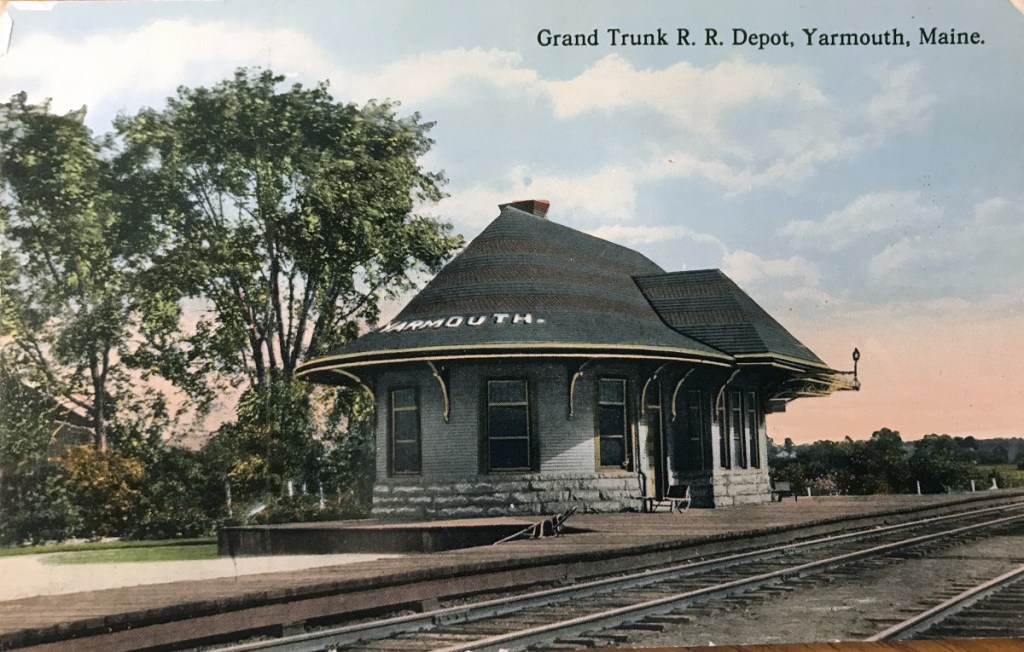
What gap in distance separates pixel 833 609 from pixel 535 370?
18.8 ft

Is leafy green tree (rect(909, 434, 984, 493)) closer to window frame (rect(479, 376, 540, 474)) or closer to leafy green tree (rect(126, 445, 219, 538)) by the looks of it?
window frame (rect(479, 376, 540, 474))

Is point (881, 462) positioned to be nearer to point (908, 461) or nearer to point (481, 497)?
point (908, 461)

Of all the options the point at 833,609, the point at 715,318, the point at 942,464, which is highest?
the point at 715,318

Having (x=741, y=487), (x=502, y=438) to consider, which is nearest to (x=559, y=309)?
(x=502, y=438)

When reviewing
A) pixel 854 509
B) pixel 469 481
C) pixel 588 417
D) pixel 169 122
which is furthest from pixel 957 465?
pixel 169 122

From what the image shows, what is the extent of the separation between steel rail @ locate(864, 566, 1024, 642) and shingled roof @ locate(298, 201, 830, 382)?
3.26 m

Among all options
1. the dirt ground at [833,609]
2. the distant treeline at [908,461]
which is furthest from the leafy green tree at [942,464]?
the dirt ground at [833,609]

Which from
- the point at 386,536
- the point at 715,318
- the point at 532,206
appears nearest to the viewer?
the point at 532,206

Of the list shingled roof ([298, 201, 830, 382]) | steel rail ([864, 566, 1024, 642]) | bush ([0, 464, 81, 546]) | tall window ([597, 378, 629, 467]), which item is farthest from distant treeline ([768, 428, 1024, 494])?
bush ([0, 464, 81, 546])

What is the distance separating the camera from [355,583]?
6.45m

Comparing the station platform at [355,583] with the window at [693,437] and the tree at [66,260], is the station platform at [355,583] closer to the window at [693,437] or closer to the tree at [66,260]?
the tree at [66,260]

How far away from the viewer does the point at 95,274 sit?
26.8ft

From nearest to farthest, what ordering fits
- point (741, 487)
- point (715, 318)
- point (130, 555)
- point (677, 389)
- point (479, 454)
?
point (130, 555)
point (479, 454)
point (677, 389)
point (715, 318)
point (741, 487)

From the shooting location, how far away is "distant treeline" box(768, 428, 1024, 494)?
8922mm
